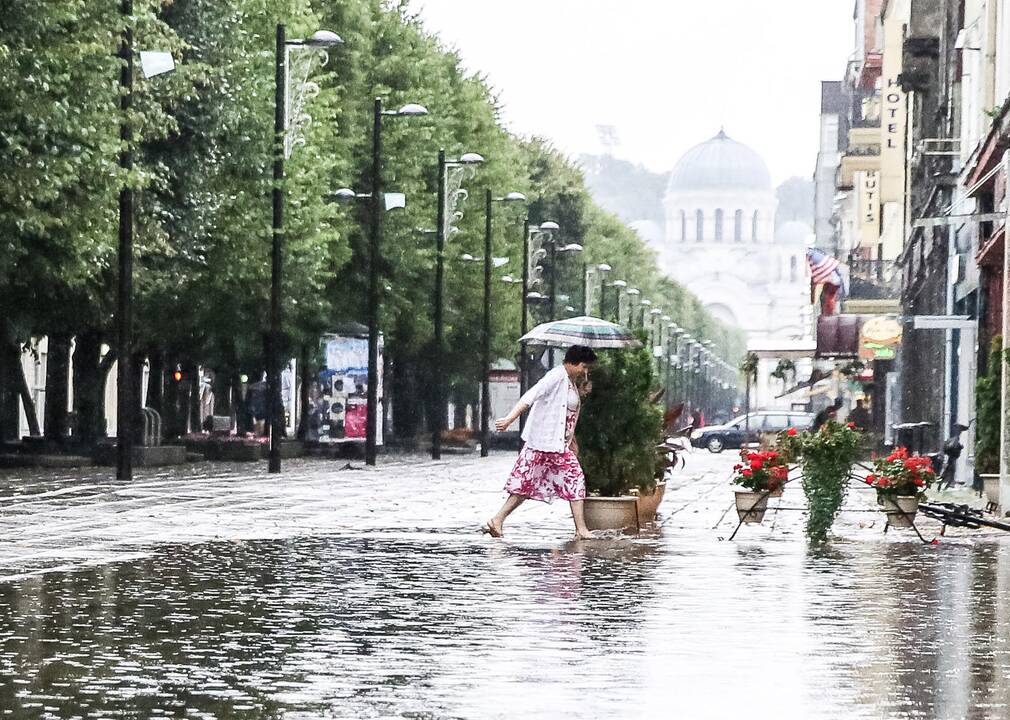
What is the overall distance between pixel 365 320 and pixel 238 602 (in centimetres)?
4478

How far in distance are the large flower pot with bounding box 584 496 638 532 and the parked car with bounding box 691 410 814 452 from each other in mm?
61751

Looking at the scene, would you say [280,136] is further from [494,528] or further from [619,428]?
[494,528]

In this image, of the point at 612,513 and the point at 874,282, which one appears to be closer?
the point at 612,513

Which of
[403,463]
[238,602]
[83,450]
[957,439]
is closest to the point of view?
[238,602]

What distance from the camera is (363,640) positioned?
11625mm

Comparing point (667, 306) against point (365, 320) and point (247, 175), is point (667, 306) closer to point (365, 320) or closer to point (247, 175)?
point (365, 320)

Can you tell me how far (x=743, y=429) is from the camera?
88.2 m

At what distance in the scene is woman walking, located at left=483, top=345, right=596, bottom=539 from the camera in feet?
67.7

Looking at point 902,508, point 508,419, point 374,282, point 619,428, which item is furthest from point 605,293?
point 508,419

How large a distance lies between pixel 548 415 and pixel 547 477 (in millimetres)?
541

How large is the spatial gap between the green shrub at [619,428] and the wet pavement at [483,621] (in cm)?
61

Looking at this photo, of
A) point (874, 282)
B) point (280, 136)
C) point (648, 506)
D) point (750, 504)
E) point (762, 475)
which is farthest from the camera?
point (874, 282)

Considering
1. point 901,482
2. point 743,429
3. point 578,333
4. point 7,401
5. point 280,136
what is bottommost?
point 743,429

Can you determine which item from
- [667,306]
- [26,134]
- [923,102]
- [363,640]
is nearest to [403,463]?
[923,102]
